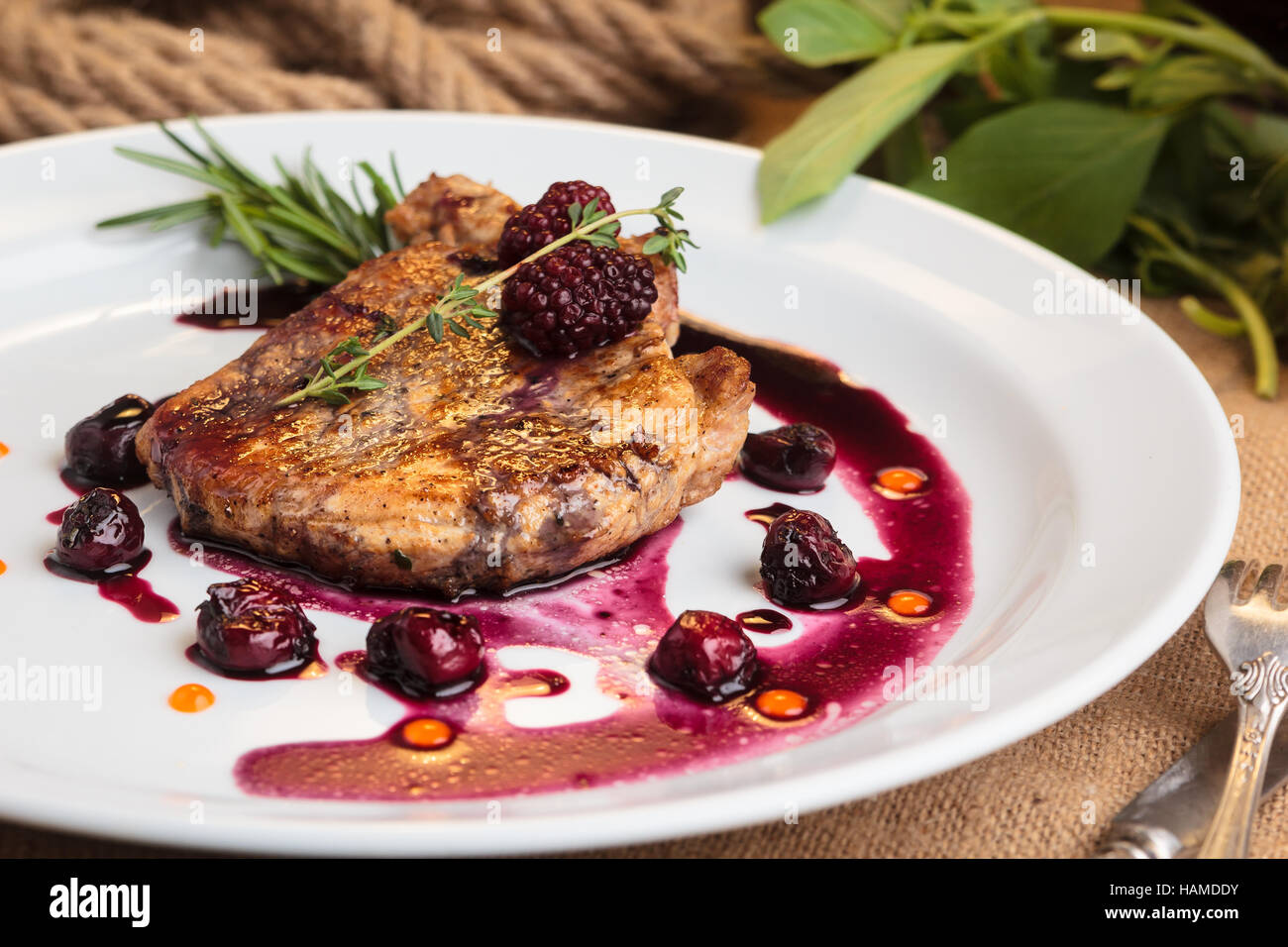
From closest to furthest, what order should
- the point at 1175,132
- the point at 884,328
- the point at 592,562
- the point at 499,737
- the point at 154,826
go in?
the point at 154,826 < the point at 499,737 < the point at 592,562 < the point at 884,328 < the point at 1175,132

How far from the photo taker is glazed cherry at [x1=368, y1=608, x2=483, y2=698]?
2477mm

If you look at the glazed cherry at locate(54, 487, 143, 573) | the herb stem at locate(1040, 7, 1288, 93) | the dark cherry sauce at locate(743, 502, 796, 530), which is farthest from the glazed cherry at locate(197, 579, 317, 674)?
the herb stem at locate(1040, 7, 1288, 93)

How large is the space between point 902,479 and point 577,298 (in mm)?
966

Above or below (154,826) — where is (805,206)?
above

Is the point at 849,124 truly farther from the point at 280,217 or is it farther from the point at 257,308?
the point at 257,308

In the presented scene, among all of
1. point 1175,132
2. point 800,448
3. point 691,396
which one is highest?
point 1175,132

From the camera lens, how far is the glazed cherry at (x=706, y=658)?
251cm

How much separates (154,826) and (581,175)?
3005 millimetres

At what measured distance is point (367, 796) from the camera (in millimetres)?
2240

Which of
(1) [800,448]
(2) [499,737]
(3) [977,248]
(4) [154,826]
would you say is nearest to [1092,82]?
(3) [977,248]

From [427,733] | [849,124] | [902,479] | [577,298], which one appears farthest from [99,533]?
[849,124]

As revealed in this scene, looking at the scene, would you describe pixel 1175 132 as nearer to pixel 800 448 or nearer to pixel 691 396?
pixel 800 448

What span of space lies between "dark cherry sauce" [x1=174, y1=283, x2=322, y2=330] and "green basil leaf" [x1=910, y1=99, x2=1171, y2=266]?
7.20ft

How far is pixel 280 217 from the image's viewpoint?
397cm
